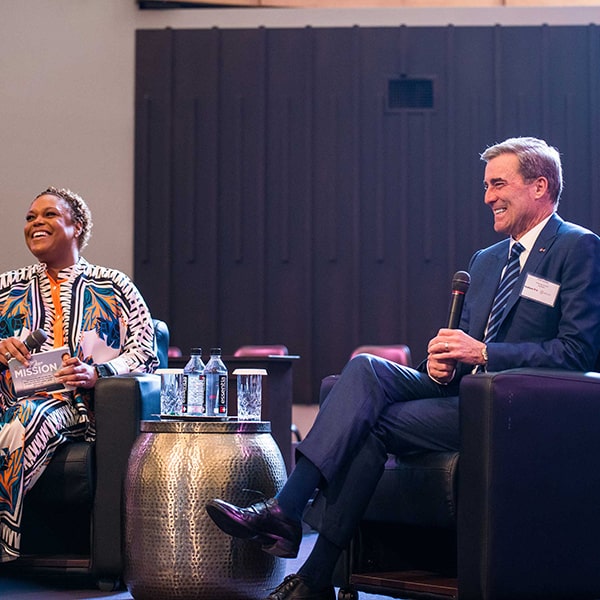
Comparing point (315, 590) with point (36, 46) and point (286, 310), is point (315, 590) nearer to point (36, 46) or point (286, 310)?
point (286, 310)

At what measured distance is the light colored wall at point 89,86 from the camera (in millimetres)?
6898

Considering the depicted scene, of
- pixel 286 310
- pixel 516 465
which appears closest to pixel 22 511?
pixel 516 465

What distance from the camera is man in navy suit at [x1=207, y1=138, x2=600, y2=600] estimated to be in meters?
2.40

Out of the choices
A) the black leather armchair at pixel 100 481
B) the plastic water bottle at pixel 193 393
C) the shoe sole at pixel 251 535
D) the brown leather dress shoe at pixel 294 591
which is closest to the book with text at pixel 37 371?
the black leather armchair at pixel 100 481

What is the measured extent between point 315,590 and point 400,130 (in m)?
4.86

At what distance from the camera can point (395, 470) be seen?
2.56 meters

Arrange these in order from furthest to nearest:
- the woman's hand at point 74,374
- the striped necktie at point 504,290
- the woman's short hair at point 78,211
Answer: the woman's short hair at point 78,211
the woman's hand at point 74,374
the striped necktie at point 504,290

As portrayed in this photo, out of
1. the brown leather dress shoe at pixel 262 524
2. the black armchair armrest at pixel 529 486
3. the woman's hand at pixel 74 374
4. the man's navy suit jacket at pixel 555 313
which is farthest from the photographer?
the woman's hand at pixel 74 374

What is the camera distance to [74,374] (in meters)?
3.15

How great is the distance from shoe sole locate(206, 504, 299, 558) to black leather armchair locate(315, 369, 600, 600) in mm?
339

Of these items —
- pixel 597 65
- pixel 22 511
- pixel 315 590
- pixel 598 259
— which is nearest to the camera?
pixel 315 590

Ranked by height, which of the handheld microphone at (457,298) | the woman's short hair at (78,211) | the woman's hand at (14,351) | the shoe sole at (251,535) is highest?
the woman's short hair at (78,211)

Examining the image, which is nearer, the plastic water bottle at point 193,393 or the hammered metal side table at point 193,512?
the hammered metal side table at point 193,512

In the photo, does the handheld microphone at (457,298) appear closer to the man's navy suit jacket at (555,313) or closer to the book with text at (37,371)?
the man's navy suit jacket at (555,313)
